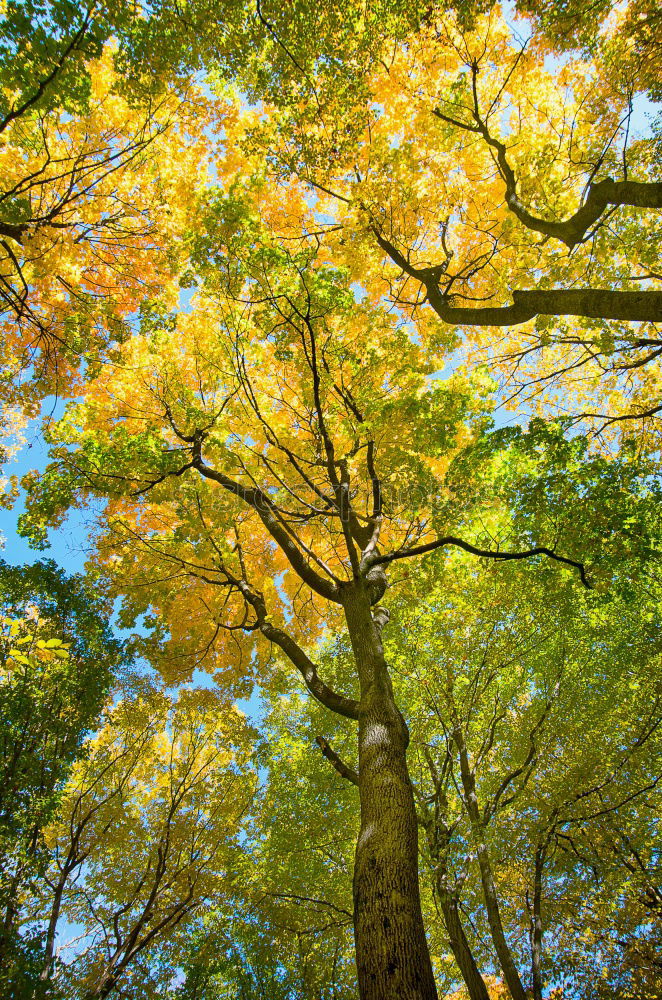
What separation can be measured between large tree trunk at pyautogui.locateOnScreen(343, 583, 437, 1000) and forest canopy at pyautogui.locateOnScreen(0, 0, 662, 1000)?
57 mm

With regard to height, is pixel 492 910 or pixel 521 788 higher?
pixel 521 788

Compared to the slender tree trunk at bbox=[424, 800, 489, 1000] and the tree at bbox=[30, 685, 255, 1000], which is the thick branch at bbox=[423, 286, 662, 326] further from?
the tree at bbox=[30, 685, 255, 1000]

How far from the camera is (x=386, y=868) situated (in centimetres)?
290

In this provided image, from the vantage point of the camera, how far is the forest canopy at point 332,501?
203 inches

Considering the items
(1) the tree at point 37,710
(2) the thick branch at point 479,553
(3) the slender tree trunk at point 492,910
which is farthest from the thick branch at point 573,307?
(1) the tree at point 37,710

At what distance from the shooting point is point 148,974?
320 inches

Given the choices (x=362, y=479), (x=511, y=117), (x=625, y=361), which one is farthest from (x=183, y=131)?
(x=625, y=361)

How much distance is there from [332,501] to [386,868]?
13.5 ft

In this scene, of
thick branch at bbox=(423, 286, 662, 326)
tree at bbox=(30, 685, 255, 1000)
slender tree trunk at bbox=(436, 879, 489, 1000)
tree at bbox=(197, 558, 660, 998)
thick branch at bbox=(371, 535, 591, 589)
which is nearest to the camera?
thick branch at bbox=(423, 286, 662, 326)

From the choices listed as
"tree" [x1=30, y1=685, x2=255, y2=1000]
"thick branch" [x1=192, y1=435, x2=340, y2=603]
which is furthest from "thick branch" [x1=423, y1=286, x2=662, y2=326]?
"tree" [x1=30, y1=685, x2=255, y2=1000]

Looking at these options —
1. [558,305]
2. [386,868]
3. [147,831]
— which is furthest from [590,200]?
A: [147,831]

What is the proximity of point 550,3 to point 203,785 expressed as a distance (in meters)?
12.7

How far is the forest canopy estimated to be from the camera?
203 inches

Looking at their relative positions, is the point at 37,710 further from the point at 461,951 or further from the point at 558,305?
the point at 558,305
